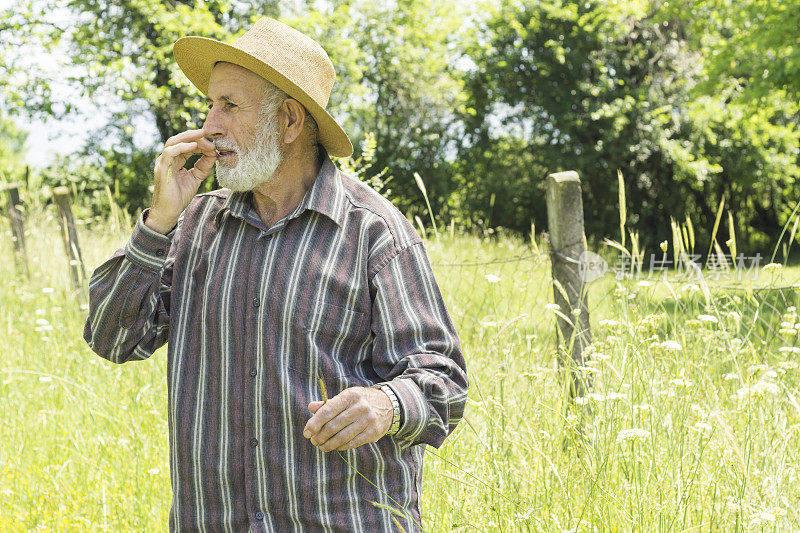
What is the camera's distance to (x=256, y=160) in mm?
1965

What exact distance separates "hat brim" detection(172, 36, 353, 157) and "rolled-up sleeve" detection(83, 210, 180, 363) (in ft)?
1.53

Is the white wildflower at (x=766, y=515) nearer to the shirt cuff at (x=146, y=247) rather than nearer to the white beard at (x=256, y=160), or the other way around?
the white beard at (x=256, y=160)

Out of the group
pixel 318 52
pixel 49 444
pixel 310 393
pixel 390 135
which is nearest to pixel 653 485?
pixel 310 393

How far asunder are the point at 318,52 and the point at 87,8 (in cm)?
1449

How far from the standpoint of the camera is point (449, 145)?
58.4 ft

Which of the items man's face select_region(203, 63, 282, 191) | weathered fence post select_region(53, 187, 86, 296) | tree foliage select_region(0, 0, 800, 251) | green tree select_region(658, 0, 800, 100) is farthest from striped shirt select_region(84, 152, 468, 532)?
tree foliage select_region(0, 0, 800, 251)

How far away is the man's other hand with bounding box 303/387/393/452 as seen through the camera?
1561 millimetres

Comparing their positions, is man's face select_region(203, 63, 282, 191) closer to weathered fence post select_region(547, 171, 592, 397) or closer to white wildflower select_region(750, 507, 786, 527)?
white wildflower select_region(750, 507, 786, 527)

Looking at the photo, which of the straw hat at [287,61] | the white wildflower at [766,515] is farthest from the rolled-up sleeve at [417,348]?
the white wildflower at [766,515]

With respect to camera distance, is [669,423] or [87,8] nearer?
[669,423]

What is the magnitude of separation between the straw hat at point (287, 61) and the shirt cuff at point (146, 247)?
49 centimetres

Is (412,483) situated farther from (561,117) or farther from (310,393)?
(561,117)

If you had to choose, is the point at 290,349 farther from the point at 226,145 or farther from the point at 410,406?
the point at 226,145

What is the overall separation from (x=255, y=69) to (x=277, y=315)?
2.12ft
